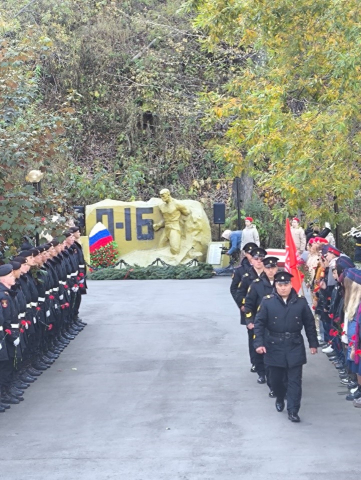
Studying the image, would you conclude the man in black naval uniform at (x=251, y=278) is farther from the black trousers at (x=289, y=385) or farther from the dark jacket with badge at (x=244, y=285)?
the black trousers at (x=289, y=385)

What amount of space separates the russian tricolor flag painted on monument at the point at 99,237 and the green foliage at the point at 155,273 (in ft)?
4.76

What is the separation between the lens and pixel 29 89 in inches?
683

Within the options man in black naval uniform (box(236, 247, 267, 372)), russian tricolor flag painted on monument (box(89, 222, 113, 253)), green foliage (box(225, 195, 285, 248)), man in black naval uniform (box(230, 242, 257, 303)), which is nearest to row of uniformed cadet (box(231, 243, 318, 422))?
man in black naval uniform (box(236, 247, 267, 372))

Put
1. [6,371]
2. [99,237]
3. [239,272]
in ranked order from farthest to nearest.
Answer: [99,237], [239,272], [6,371]

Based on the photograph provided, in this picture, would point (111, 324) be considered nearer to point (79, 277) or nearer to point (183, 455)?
point (79, 277)

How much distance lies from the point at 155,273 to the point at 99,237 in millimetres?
2560

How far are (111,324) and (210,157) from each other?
19.9m

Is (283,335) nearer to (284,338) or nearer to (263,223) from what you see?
(284,338)

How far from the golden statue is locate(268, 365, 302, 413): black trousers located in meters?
17.9

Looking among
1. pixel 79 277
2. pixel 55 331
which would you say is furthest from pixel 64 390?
pixel 79 277

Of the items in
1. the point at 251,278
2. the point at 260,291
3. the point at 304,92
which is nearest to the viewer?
the point at 260,291

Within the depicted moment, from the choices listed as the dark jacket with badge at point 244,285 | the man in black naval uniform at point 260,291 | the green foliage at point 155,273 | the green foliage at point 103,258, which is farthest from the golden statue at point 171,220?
the man in black naval uniform at point 260,291

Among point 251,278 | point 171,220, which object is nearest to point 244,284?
point 251,278

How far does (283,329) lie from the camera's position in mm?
11141
